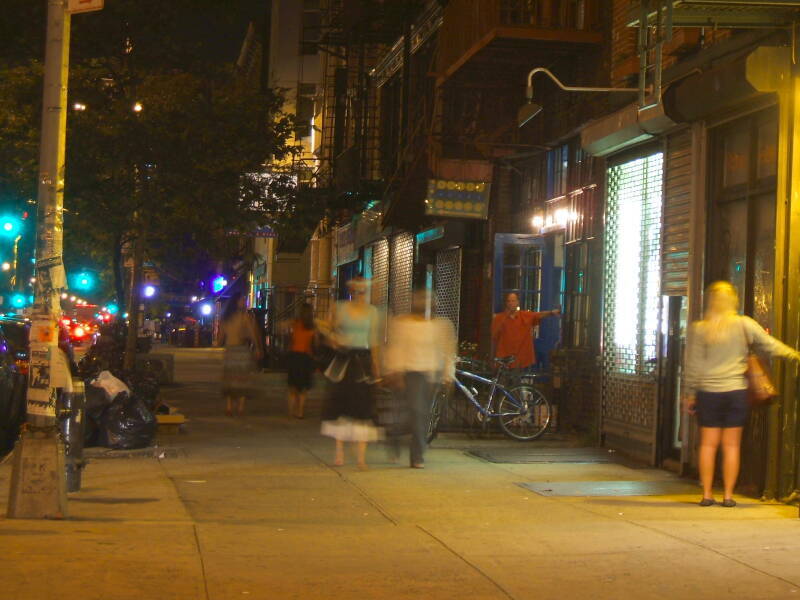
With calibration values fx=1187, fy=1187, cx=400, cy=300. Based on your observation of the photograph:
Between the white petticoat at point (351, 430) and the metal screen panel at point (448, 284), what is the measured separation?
27.7 feet

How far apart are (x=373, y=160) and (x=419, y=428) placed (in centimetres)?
1432

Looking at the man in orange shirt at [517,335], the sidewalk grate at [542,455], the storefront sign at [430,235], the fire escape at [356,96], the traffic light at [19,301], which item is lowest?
the sidewalk grate at [542,455]

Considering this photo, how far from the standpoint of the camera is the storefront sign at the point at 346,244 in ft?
100

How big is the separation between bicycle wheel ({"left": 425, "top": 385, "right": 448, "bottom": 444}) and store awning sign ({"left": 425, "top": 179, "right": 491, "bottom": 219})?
4428 mm

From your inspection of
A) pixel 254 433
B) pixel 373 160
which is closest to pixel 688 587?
pixel 254 433

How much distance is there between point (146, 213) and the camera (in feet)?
68.0

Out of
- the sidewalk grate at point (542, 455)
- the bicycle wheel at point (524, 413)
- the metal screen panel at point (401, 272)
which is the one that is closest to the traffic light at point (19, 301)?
the metal screen panel at point (401, 272)

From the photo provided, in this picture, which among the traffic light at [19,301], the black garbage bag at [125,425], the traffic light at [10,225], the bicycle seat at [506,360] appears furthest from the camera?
the traffic light at [19,301]

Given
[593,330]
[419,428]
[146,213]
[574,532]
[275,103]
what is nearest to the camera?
[574,532]

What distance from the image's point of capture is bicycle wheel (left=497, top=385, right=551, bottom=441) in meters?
14.6

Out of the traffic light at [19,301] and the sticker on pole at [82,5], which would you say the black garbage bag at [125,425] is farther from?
the traffic light at [19,301]

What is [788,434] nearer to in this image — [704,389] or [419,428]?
[704,389]

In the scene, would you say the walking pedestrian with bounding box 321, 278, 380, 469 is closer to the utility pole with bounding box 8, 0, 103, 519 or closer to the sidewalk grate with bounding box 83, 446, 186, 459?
the sidewalk grate with bounding box 83, 446, 186, 459

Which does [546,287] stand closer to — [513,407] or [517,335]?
[517,335]
